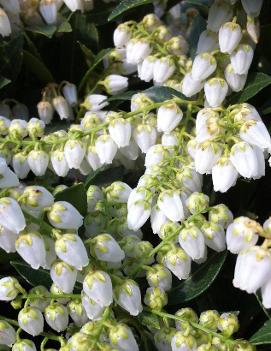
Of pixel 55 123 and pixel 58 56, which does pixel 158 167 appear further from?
pixel 58 56

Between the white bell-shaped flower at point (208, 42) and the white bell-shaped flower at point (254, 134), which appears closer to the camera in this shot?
the white bell-shaped flower at point (254, 134)

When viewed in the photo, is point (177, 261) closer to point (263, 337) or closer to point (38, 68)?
point (263, 337)

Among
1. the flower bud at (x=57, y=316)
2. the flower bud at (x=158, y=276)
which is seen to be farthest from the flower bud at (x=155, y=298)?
the flower bud at (x=57, y=316)

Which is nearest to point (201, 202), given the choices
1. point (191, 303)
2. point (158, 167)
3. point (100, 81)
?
point (158, 167)

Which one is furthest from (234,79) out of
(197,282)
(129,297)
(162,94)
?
(129,297)

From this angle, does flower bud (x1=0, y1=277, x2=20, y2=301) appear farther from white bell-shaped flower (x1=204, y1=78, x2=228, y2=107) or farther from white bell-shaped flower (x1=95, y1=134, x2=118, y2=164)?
white bell-shaped flower (x1=204, y1=78, x2=228, y2=107)

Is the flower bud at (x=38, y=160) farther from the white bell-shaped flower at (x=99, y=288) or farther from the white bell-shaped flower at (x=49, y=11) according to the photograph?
the white bell-shaped flower at (x=49, y=11)
